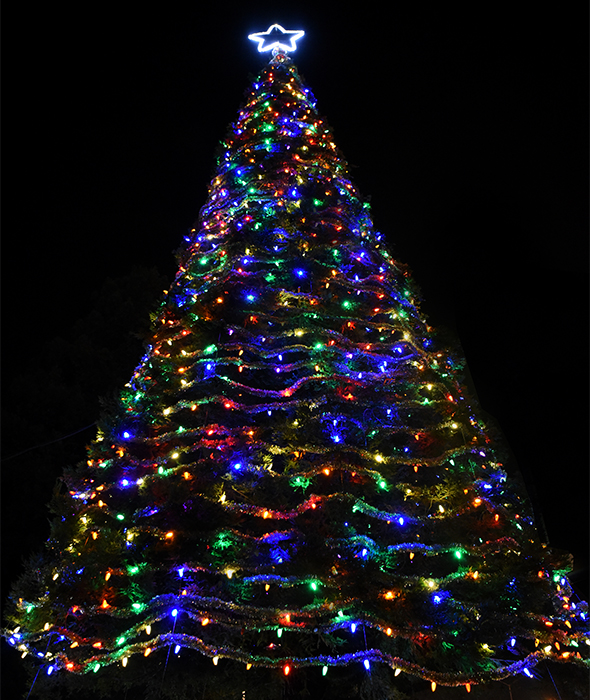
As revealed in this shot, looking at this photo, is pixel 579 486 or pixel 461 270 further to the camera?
pixel 461 270

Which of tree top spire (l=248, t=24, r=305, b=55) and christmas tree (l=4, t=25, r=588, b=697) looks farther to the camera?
tree top spire (l=248, t=24, r=305, b=55)

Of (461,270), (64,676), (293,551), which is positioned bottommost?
(64,676)

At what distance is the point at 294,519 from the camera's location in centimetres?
218

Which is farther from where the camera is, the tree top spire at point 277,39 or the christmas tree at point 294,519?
the tree top spire at point 277,39

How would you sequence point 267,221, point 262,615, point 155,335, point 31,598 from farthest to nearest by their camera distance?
point 267,221 → point 155,335 → point 31,598 → point 262,615

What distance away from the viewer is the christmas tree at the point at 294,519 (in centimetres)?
182

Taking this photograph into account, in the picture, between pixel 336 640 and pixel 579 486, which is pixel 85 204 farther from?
pixel 579 486

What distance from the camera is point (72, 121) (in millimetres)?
6316

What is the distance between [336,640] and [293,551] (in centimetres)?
52

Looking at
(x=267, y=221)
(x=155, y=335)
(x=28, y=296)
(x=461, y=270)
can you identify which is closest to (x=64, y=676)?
(x=155, y=335)

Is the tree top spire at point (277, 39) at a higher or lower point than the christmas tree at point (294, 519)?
higher

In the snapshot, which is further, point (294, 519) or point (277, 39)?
point (277, 39)

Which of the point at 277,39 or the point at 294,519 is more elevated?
the point at 277,39

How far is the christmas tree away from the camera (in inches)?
71.8
